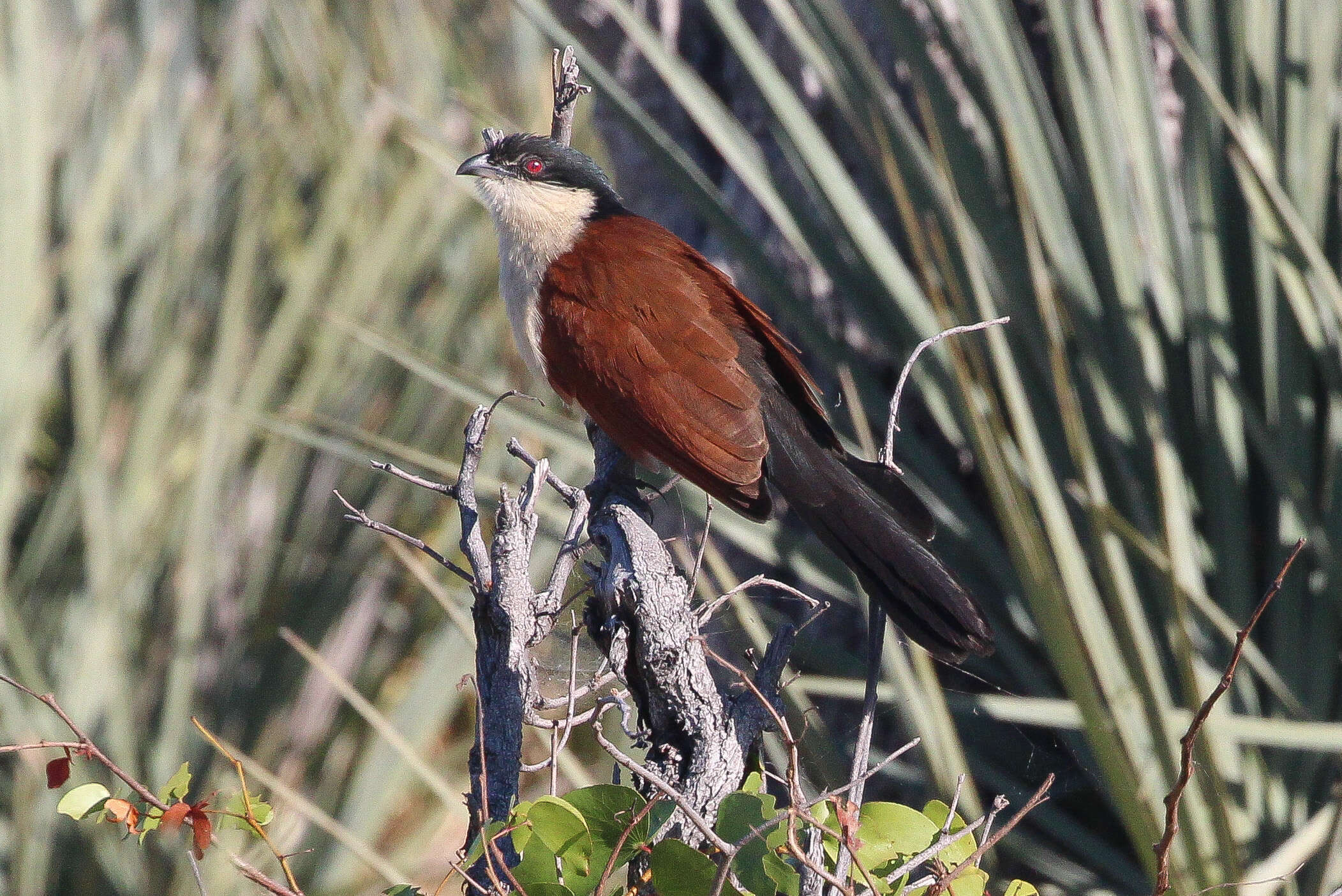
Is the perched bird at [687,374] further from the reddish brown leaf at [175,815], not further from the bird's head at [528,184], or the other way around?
the reddish brown leaf at [175,815]

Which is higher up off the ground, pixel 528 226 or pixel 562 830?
pixel 528 226

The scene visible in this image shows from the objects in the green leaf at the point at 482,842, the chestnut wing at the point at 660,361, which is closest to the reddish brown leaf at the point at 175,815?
the green leaf at the point at 482,842

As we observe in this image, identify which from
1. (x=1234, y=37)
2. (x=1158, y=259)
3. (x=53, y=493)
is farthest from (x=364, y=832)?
(x=1234, y=37)

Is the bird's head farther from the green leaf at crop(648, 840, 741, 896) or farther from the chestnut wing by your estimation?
the green leaf at crop(648, 840, 741, 896)

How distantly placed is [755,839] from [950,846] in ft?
0.43

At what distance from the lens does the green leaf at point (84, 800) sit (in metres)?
0.73

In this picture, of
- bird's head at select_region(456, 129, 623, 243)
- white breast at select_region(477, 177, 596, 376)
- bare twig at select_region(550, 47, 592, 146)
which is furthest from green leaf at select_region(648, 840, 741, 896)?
bird's head at select_region(456, 129, 623, 243)

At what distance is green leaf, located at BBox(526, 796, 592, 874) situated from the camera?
2.20ft

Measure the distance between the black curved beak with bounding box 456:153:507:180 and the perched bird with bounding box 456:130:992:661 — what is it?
3 centimetres

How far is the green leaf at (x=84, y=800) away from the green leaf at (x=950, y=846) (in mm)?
530

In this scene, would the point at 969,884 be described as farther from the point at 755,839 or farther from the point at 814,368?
the point at 814,368

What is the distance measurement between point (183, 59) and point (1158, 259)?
2986mm

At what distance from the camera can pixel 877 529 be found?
110 centimetres

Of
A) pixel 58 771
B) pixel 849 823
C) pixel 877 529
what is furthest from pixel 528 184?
pixel 849 823
